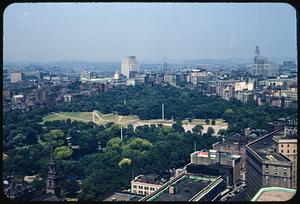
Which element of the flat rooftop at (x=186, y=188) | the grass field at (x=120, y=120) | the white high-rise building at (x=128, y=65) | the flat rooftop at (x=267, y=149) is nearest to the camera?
the flat rooftop at (x=186, y=188)

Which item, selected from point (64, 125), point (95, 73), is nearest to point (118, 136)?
point (64, 125)

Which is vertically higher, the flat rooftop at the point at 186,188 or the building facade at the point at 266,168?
the building facade at the point at 266,168

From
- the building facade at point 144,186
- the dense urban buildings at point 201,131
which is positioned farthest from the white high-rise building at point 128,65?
the building facade at point 144,186

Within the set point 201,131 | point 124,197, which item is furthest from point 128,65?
point 124,197

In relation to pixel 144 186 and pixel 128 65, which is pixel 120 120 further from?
pixel 128 65

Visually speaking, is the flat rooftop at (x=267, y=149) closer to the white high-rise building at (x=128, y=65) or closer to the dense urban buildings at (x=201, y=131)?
the dense urban buildings at (x=201, y=131)

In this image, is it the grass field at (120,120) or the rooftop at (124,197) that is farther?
the grass field at (120,120)

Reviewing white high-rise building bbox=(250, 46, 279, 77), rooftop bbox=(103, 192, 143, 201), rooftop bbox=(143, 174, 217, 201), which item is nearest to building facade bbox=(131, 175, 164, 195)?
rooftop bbox=(143, 174, 217, 201)

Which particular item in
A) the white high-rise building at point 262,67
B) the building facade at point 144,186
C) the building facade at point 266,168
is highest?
the white high-rise building at point 262,67

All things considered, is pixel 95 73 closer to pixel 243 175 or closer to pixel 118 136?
pixel 118 136
